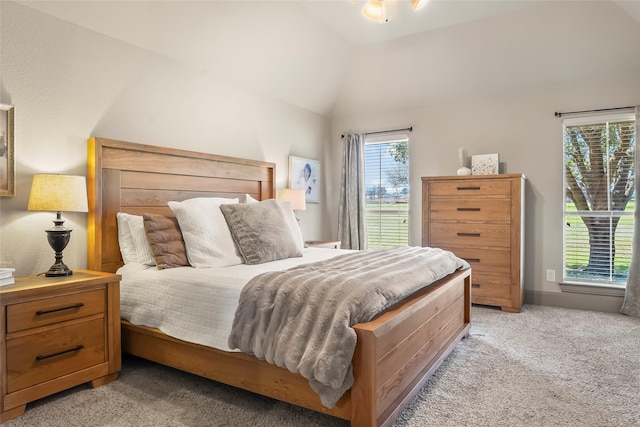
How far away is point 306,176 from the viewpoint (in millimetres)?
5023

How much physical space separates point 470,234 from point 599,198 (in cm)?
129

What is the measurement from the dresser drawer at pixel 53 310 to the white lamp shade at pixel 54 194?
1.68 ft

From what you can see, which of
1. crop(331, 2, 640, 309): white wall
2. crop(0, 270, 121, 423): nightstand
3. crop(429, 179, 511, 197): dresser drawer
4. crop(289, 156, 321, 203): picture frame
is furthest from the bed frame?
crop(331, 2, 640, 309): white wall

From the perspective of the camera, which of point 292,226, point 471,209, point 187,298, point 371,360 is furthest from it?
point 471,209

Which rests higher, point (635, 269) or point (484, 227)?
point (484, 227)

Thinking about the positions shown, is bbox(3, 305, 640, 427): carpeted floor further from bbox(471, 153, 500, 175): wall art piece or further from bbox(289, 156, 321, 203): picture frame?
bbox(289, 156, 321, 203): picture frame

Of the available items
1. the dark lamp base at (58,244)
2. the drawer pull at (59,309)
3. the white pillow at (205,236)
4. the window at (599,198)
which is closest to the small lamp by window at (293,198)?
the white pillow at (205,236)

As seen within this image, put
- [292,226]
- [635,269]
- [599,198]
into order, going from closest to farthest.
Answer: [292,226] < [635,269] < [599,198]

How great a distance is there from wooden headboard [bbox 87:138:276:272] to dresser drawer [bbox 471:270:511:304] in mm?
2494

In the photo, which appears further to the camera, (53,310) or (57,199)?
(57,199)

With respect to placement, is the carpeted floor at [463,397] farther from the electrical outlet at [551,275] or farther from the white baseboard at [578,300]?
the electrical outlet at [551,275]

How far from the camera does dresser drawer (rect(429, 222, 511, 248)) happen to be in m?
4.01

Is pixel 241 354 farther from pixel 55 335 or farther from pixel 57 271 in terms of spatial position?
pixel 57 271

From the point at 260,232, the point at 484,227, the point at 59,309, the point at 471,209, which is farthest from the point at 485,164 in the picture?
the point at 59,309
